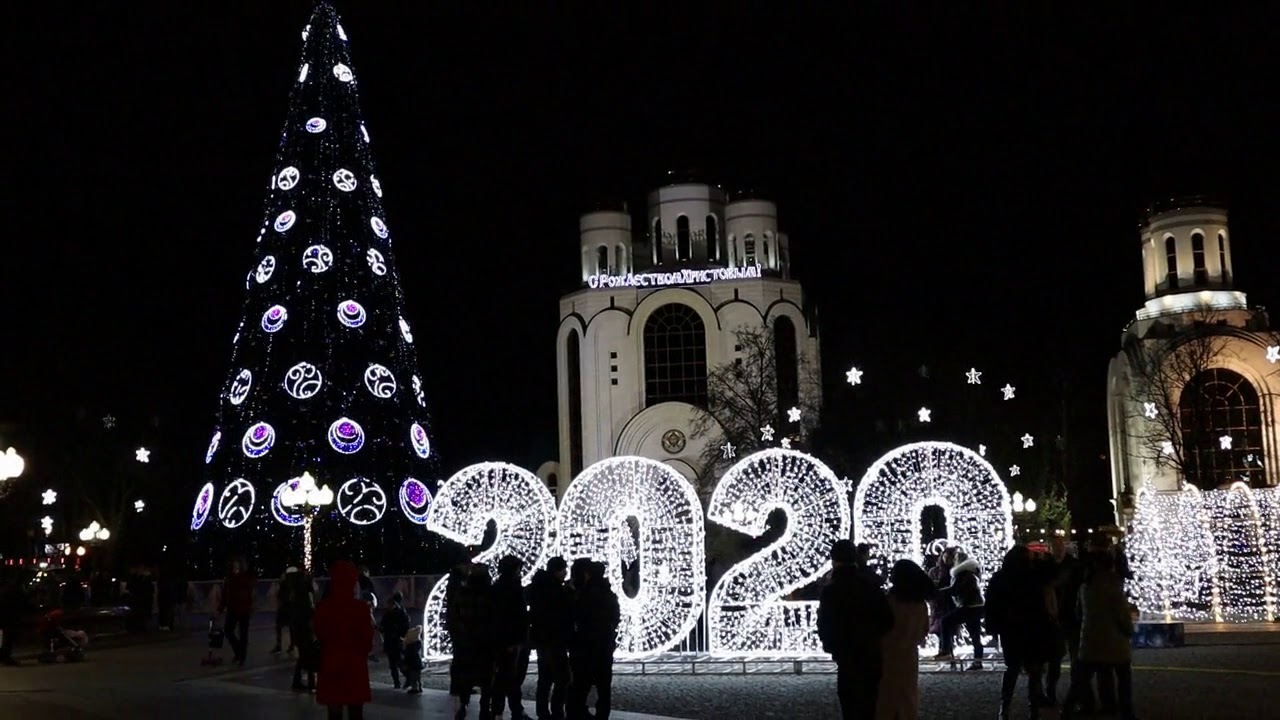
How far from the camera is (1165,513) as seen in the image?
1010 inches

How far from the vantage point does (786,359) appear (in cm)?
6291

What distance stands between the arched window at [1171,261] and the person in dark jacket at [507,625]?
51.1 m

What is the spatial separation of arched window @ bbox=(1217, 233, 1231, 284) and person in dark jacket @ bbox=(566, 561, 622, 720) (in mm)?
50873

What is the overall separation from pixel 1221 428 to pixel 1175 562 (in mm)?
31698

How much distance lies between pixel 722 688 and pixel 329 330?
692 inches

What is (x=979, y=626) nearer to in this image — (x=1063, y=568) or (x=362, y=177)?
(x=1063, y=568)

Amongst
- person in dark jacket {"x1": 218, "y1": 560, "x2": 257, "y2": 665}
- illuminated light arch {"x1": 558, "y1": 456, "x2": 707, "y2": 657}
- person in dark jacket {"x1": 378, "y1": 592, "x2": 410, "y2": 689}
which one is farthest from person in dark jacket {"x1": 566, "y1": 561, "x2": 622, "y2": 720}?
person in dark jacket {"x1": 218, "y1": 560, "x2": 257, "y2": 665}

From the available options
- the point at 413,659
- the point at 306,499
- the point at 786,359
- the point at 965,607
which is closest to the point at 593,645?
the point at 413,659

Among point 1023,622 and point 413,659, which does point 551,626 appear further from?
point 1023,622

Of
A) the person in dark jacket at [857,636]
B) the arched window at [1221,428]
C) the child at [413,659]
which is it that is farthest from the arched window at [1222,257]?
the person in dark jacket at [857,636]

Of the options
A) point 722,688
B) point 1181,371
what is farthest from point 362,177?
point 1181,371

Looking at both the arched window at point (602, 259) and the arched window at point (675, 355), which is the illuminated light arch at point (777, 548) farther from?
the arched window at point (602, 259)

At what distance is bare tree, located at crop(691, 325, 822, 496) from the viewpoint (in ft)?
170

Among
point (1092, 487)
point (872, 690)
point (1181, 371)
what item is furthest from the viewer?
point (1092, 487)
